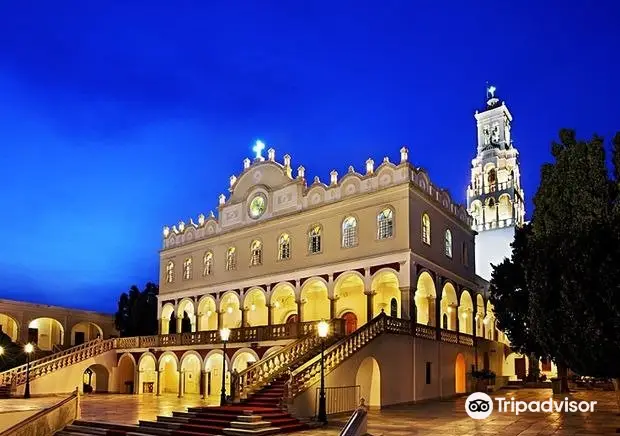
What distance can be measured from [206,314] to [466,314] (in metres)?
16.0

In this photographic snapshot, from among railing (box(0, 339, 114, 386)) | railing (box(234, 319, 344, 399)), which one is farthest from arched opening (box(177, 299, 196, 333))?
railing (box(234, 319, 344, 399))

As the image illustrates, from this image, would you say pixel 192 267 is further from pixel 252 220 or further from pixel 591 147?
pixel 591 147

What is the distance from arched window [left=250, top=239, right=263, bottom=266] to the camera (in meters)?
36.3

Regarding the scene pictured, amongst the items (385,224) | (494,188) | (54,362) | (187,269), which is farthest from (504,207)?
(54,362)

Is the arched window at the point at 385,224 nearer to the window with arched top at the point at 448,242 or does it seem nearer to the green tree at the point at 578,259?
the window with arched top at the point at 448,242

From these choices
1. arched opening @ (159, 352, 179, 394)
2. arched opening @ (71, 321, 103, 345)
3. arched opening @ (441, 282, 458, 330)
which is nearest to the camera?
arched opening @ (441, 282, 458, 330)

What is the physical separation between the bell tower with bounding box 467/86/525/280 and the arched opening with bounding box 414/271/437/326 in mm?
21862

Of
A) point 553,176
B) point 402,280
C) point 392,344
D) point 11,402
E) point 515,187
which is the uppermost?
point 515,187

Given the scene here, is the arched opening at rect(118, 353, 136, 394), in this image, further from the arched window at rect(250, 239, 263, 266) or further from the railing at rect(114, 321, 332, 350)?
the arched window at rect(250, 239, 263, 266)

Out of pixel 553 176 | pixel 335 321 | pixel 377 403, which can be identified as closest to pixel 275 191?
pixel 335 321

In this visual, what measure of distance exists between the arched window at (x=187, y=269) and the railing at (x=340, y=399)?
1910cm

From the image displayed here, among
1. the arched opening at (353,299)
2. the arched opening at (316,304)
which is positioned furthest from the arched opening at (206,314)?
the arched opening at (353,299)

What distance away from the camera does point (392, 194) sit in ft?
98.9

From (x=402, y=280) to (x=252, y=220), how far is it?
1141 cm
